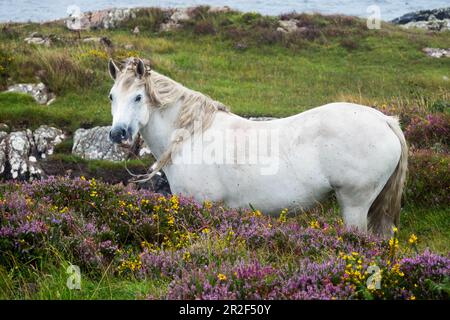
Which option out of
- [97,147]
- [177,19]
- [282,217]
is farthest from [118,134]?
[177,19]

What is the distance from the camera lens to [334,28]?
1224 inches

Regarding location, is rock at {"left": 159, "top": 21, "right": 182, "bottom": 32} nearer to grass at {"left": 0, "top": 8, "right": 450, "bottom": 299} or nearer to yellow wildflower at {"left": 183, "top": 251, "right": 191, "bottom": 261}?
grass at {"left": 0, "top": 8, "right": 450, "bottom": 299}

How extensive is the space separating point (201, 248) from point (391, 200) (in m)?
3.39

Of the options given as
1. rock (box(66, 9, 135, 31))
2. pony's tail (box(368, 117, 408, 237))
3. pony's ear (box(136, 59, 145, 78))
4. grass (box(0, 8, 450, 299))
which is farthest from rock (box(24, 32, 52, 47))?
pony's tail (box(368, 117, 408, 237))

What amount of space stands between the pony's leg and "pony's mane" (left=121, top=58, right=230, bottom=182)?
2.16 m

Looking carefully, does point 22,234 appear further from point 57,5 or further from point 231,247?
point 57,5

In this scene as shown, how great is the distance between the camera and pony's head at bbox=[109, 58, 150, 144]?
26.3 ft

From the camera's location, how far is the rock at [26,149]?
14.6m

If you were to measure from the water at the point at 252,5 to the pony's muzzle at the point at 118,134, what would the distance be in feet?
167

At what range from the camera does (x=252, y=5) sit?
66.5 meters

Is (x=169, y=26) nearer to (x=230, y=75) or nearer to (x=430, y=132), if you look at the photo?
(x=230, y=75)

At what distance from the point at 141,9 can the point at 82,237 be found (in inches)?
1132

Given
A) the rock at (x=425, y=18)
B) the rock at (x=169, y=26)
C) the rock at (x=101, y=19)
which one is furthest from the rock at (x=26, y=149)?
the rock at (x=425, y=18)
